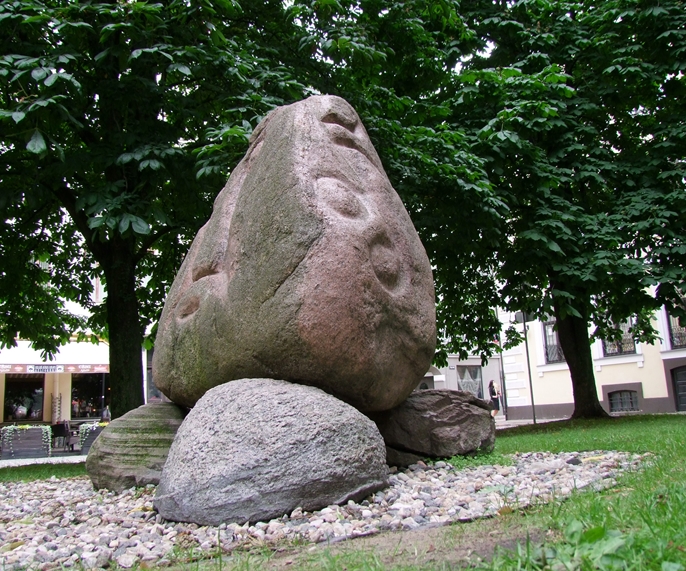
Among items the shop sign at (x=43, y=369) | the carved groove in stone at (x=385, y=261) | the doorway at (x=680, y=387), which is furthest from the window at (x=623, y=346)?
the carved groove in stone at (x=385, y=261)

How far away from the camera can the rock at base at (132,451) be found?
18.7 feet

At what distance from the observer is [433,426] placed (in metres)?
6.06

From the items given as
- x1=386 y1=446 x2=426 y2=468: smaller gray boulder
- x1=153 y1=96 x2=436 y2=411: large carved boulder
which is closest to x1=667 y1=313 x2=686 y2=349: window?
x1=386 y1=446 x2=426 y2=468: smaller gray boulder

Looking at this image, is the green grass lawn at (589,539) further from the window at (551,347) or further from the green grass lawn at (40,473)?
the window at (551,347)

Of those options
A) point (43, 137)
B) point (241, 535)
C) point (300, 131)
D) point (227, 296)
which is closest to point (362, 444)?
point (241, 535)

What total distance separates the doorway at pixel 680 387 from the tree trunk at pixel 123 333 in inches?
770

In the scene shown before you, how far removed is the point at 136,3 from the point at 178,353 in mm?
3931

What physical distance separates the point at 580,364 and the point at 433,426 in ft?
29.1

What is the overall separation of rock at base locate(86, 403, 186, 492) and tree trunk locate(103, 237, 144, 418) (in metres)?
3.13

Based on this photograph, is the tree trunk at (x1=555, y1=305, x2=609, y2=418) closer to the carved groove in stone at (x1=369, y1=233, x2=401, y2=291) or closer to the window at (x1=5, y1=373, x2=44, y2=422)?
the carved groove in stone at (x1=369, y1=233, x2=401, y2=291)

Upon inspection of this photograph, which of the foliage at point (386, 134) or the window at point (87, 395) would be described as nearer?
the foliage at point (386, 134)

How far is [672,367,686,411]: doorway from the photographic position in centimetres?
2210

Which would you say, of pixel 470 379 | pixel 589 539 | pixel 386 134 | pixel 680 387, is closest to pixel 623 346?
pixel 680 387

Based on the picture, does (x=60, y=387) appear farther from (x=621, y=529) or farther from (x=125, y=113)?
(x=621, y=529)
